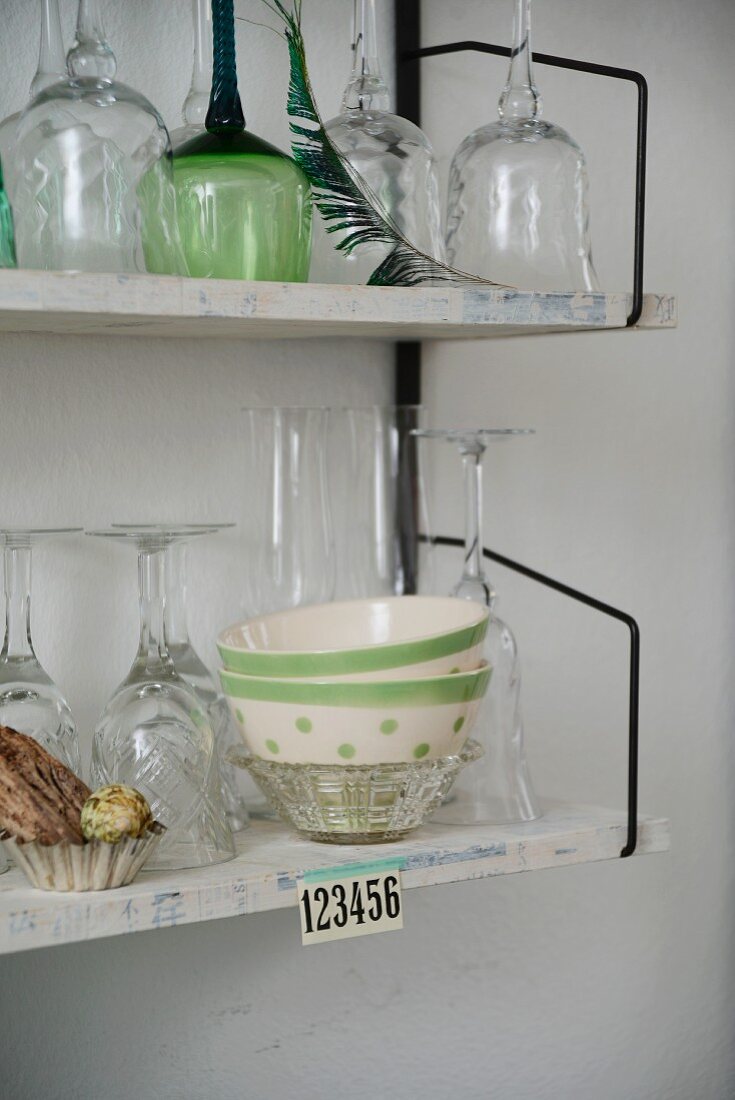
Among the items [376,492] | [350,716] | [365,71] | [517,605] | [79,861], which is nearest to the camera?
[79,861]

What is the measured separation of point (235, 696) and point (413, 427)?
34 centimetres

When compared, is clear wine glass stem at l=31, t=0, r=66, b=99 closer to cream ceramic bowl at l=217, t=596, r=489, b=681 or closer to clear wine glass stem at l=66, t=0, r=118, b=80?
clear wine glass stem at l=66, t=0, r=118, b=80

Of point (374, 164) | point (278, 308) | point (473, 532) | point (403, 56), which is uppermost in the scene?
point (403, 56)

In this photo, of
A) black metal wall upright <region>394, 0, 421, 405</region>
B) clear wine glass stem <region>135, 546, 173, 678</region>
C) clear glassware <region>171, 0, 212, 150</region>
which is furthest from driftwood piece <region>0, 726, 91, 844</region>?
black metal wall upright <region>394, 0, 421, 405</region>

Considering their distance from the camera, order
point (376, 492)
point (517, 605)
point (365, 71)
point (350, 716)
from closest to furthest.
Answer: point (350, 716) < point (365, 71) < point (376, 492) < point (517, 605)

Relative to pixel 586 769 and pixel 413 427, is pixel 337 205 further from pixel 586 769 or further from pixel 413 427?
pixel 586 769

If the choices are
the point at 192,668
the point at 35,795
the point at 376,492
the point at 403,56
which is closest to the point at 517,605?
the point at 376,492

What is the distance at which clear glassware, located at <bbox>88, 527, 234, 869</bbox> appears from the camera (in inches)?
38.3

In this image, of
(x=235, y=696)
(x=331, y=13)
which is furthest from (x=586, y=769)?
(x=331, y=13)

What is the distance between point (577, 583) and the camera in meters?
1.44

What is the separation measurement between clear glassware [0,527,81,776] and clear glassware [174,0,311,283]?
22cm

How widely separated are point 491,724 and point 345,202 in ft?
1.46

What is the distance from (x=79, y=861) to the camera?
871mm

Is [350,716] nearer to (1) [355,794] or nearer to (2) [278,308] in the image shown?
(1) [355,794]
